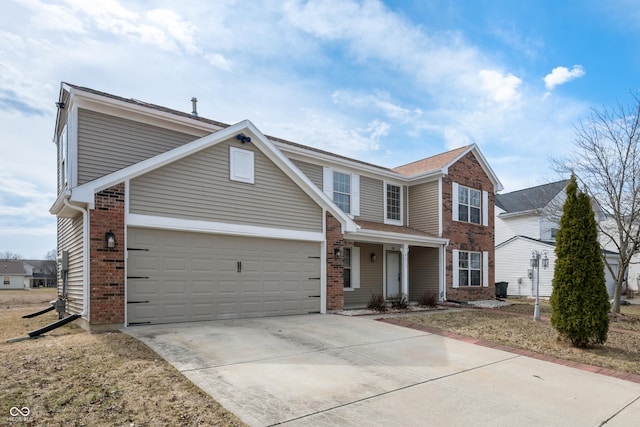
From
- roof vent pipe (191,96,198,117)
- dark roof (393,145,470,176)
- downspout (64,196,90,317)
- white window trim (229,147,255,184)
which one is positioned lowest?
downspout (64,196,90,317)

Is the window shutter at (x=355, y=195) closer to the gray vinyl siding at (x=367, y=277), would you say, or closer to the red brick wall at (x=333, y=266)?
the gray vinyl siding at (x=367, y=277)

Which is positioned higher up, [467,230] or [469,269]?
[467,230]

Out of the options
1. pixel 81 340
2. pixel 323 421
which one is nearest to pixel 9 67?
pixel 81 340

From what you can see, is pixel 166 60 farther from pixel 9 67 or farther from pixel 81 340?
pixel 81 340

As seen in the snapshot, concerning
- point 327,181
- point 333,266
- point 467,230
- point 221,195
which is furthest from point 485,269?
point 221,195

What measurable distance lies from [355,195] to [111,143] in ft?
28.4

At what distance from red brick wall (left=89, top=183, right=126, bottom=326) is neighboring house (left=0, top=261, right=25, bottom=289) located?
6829cm

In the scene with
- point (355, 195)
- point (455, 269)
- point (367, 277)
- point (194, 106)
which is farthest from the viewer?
point (455, 269)

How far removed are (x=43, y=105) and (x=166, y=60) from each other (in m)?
4.61

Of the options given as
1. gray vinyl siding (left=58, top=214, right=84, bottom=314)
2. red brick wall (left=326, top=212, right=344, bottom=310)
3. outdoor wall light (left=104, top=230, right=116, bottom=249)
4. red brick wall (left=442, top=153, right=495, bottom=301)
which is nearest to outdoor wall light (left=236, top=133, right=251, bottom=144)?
red brick wall (left=326, top=212, right=344, bottom=310)

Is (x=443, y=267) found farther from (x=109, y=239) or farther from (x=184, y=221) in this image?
(x=109, y=239)

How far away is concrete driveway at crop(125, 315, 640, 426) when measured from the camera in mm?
4328

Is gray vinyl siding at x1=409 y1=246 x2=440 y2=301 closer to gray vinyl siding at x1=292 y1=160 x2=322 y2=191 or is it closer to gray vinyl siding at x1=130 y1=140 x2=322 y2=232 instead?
gray vinyl siding at x1=292 y1=160 x2=322 y2=191

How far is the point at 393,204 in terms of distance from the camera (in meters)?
17.5
